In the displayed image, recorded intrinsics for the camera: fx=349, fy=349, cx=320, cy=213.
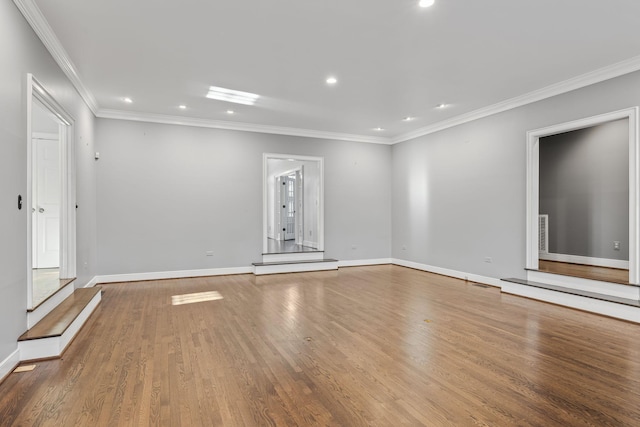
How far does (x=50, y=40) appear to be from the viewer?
3.34m

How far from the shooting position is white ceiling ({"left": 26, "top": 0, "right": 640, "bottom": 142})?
2.95 metres

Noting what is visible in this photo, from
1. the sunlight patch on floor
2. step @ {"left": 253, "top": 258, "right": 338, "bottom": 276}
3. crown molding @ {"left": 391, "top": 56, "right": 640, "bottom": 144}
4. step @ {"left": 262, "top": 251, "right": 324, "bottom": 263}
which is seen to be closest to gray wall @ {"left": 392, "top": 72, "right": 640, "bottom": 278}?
crown molding @ {"left": 391, "top": 56, "right": 640, "bottom": 144}

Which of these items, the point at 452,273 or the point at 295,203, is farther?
the point at 295,203

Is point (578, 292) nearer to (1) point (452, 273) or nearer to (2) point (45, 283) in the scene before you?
(1) point (452, 273)

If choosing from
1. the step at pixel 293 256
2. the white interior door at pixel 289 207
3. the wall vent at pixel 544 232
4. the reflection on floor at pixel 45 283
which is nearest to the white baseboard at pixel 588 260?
the wall vent at pixel 544 232

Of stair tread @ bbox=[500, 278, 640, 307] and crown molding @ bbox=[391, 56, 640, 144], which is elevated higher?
crown molding @ bbox=[391, 56, 640, 144]

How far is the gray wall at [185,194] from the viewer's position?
5844 mm

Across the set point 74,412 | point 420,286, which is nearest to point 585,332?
point 420,286

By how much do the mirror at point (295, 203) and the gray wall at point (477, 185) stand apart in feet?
6.31

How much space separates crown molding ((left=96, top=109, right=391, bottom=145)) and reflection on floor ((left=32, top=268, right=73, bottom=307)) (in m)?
2.62

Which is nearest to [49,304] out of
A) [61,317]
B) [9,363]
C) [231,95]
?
[61,317]

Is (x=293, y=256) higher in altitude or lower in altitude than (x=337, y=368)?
higher

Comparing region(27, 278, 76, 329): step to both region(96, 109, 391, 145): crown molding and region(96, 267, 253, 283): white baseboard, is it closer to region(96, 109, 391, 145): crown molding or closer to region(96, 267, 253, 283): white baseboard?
region(96, 267, 253, 283): white baseboard

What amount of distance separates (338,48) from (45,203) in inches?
226
